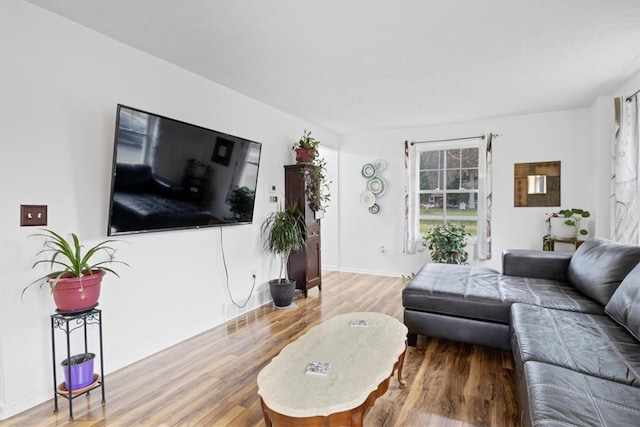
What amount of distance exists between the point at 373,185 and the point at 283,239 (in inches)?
91.4

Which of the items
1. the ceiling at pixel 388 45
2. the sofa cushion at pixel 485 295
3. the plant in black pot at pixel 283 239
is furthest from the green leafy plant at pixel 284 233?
the sofa cushion at pixel 485 295

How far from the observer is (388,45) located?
2502 mm

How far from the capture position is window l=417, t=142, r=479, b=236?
4.96 m

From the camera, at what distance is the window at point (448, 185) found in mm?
4957

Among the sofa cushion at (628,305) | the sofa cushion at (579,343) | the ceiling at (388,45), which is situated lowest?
the sofa cushion at (579,343)

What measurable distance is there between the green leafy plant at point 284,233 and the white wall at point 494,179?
1.85m

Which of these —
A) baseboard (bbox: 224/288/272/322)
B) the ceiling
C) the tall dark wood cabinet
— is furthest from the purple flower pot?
the tall dark wood cabinet

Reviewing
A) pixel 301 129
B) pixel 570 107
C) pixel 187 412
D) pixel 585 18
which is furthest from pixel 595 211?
pixel 187 412

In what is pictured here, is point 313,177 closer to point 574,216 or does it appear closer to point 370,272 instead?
point 370,272

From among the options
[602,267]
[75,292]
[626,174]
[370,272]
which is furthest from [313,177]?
[626,174]

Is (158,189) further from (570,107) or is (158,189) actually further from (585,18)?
(570,107)

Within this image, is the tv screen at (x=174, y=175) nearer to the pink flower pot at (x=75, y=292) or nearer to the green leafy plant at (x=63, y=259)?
the green leafy plant at (x=63, y=259)

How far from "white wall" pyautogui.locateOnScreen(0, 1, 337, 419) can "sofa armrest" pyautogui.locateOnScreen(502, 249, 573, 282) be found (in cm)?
292

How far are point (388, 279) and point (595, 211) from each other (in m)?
2.85
